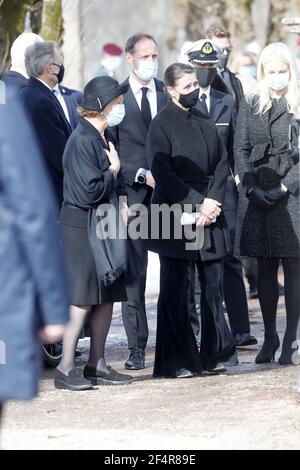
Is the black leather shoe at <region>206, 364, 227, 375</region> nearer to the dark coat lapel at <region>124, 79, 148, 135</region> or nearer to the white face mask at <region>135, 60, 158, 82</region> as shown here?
the dark coat lapel at <region>124, 79, 148, 135</region>

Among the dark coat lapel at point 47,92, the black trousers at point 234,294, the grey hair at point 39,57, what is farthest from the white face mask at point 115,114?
the black trousers at point 234,294

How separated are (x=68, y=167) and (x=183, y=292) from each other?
117 centimetres

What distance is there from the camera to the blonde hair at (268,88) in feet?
31.5

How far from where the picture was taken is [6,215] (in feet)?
16.7

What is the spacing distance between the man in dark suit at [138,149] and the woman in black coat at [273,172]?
71cm

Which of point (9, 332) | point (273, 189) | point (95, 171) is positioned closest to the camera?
point (9, 332)

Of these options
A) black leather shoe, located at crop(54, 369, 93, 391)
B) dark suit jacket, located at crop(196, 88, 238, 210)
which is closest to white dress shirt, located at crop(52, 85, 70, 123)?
dark suit jacket, located at crop(196, 88, 238, 210)

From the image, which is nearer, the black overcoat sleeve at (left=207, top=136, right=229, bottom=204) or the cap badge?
the black overcoat sleeve at (left=207, top=136, right=229, bottom=204)

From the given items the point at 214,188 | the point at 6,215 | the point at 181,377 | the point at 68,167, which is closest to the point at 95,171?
the point at 68,167

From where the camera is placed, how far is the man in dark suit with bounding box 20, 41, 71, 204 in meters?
9.76

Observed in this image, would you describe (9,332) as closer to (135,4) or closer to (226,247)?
(226,247)

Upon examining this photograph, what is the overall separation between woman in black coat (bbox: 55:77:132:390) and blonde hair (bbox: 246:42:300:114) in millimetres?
1136

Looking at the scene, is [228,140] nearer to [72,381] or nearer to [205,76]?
[205,76]

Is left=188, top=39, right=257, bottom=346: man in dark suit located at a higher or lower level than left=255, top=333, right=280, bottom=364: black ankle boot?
higher
